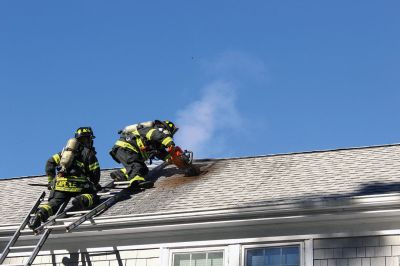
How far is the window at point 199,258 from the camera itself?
10680mm

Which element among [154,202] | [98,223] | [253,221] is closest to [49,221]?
→ [98,223]

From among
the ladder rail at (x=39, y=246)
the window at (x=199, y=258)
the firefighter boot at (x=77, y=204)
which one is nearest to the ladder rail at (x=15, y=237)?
the ladder rail at (x=39, y=246)

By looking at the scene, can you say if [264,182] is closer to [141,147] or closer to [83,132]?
[141,147]

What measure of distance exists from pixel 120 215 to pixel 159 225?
27.6 inches

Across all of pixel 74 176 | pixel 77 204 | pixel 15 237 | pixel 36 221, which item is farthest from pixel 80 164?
pixel 15 237

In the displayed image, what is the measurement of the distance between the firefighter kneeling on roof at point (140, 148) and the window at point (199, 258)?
2.40 m

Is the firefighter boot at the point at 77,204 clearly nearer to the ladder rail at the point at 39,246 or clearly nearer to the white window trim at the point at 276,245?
the ladder rail at the point at 39,246

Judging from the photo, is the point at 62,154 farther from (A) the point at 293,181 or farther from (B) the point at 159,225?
(A) the point at 293,181

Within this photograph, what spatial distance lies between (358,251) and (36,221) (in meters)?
4.40

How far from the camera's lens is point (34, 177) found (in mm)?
15367

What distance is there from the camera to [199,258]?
35.4 ft

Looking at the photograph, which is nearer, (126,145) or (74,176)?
(74,176)

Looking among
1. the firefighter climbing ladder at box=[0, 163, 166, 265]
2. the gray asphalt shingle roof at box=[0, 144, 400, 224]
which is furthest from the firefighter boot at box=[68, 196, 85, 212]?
the gray asphalt shingle roof at box=[0, 144, 400, 224]

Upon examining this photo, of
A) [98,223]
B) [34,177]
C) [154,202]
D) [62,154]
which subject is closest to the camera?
[98,223]
